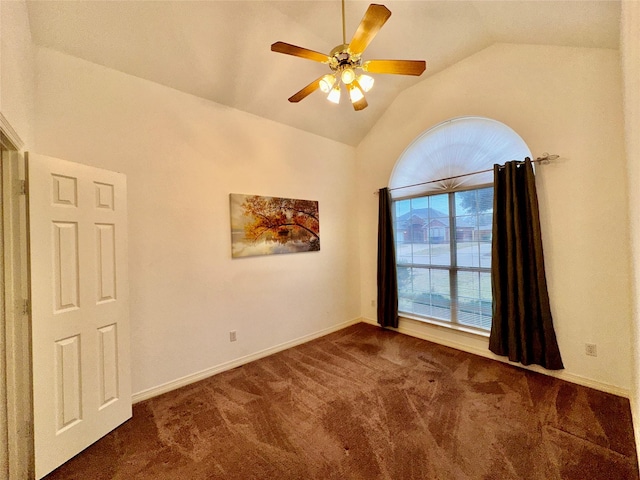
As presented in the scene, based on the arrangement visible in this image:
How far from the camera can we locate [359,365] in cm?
278

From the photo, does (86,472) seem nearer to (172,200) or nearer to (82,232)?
(82,232)

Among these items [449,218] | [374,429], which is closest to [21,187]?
[374,429]

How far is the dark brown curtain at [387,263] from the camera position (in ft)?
12.1

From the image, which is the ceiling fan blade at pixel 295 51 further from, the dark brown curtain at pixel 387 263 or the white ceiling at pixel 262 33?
the dark brown curtain at pixel 387 263

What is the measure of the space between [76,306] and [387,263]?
3.37m

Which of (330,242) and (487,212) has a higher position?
(487,212)

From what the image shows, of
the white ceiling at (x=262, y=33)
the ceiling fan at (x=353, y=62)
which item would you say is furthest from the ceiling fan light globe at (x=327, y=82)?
the white ceiling at (x=262, y=33)

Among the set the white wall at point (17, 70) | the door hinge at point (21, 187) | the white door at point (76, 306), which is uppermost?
the white wall at point (17, 70)

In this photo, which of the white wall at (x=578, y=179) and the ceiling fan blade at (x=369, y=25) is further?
the white wall at (x=578, y=179)

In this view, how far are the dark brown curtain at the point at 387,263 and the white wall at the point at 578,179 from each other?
3.98 feet

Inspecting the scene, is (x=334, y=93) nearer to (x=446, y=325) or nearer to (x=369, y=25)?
(x=369, y=25)

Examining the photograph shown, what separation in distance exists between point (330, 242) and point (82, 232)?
2.76m

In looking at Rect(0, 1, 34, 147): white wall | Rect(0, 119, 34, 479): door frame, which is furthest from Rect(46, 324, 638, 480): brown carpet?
Rect(0, 1, 34, 147): white wall

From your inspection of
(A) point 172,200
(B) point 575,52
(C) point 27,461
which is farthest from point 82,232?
(B) point 575,52
